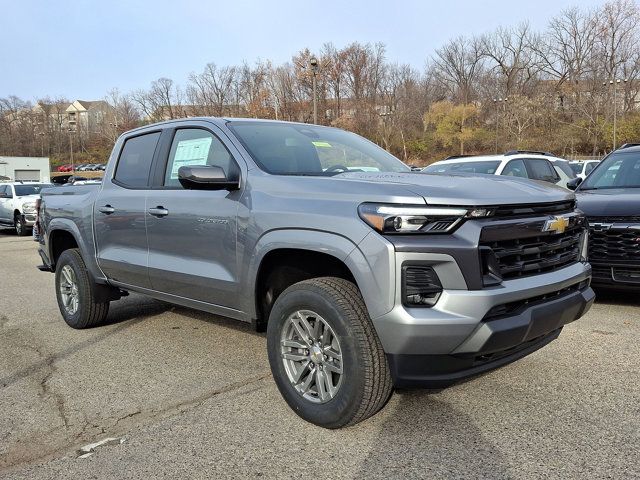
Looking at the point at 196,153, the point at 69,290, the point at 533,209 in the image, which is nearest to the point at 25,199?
the point at 69,290

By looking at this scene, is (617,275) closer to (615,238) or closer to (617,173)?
(615,238)

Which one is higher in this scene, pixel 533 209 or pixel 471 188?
pixel 471 188

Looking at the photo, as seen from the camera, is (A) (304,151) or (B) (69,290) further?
(B) (69,290)

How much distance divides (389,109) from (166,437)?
203ft

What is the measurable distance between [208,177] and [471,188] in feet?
5.33

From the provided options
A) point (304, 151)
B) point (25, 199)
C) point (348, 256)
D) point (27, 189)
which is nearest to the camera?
point (348, 256)

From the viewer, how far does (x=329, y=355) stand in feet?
10.1

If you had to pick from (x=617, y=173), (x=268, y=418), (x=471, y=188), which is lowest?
(x=268, y=418)

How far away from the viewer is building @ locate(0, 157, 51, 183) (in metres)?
39.4

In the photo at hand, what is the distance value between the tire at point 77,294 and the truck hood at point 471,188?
10.2 ft

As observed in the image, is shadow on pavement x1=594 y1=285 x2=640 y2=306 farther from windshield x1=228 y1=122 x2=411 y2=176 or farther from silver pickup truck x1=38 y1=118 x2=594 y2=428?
windshield x1=228 y1=122 x2=411 y2=176

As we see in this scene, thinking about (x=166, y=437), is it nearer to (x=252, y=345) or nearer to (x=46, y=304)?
(x=252, y=345)

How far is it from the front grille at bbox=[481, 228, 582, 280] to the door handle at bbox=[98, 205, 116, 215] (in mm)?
3349

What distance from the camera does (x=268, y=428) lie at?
317 centimetres
